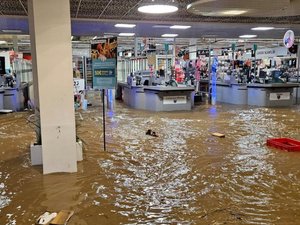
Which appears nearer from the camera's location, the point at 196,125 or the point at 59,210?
the point at 59,210

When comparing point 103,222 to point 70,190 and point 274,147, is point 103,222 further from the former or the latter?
point 274,147

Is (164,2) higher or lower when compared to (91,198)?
→ higher

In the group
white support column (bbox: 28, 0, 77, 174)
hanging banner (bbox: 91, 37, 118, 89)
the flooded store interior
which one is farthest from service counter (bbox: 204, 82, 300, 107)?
white support column (bbox: 28, 0, 77, 174)

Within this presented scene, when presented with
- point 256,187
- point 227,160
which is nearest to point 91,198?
point 256,187

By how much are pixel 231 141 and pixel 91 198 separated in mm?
3651

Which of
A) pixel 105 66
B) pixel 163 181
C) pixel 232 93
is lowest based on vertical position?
pixel 163 181

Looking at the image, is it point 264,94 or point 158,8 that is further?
point 264,94

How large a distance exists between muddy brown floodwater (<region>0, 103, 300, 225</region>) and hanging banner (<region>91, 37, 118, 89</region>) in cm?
122

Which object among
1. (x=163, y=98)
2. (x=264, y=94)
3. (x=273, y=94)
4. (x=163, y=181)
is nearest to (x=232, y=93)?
(x=264, y=94)

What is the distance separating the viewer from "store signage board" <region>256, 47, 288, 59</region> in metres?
20.1

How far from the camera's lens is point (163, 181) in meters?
4.39

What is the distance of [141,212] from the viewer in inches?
137

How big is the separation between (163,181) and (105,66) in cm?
253

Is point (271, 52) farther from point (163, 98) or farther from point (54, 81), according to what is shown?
point (54, 81)
